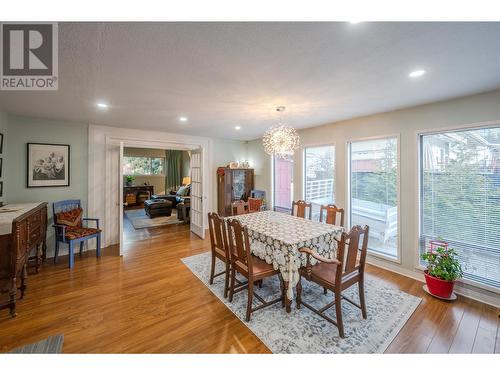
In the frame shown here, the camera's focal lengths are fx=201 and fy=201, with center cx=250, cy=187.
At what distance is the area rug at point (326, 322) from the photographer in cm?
173

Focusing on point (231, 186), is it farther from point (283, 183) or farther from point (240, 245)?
point (240, 245)

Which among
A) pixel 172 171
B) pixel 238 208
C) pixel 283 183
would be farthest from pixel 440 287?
pixel 172 171

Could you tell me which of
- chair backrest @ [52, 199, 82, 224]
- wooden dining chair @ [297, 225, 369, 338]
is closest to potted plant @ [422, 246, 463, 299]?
wooden dining chair @ [297, 225, 369, 338]

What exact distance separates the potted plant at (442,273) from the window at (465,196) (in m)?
0.35

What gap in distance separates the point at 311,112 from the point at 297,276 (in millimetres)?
2384

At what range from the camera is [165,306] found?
226cm

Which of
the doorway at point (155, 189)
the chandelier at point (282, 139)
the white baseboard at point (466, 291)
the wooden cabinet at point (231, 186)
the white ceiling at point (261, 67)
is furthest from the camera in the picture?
the doorway at point (155, 189)

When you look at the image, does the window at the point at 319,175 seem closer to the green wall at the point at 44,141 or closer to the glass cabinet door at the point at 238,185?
the glass cabinet door at the point at 238,185

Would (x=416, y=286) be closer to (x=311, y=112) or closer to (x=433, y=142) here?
(x=433, y=142)

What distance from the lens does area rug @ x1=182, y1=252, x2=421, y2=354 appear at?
1.73 metres

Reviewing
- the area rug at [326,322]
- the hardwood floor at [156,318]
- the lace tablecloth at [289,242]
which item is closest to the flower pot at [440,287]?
the hardwood floor at [156,318]

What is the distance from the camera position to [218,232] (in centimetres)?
246

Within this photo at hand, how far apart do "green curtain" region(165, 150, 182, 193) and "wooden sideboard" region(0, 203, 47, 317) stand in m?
6.18

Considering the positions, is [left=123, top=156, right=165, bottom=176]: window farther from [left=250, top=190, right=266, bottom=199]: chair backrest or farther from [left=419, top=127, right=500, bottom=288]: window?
[left=419, top=127, right=500, bottom=288]: window
